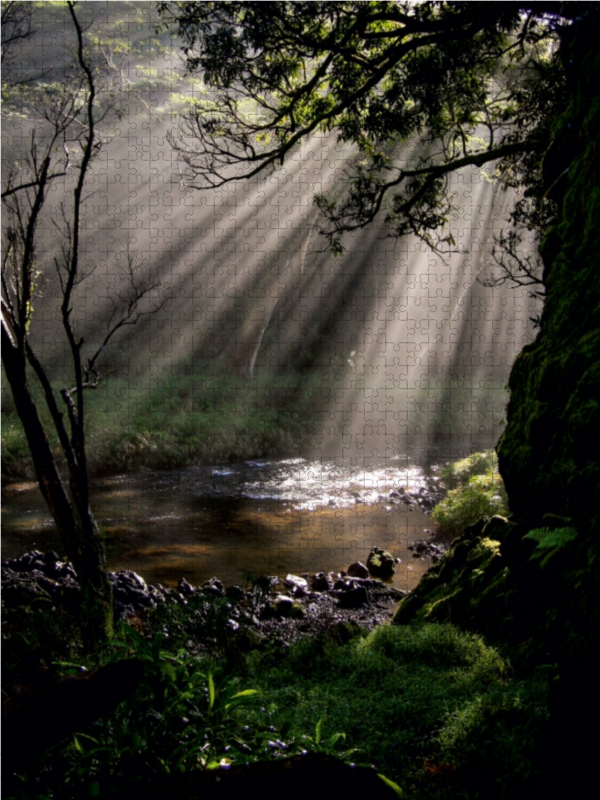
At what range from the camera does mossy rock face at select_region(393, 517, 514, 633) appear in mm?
5348

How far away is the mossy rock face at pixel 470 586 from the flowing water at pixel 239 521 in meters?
2.33

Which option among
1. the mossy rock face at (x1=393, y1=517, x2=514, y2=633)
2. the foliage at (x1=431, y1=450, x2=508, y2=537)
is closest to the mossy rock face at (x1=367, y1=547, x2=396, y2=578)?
the foliage at (x1=431, y1=450, x2=508, y2=537)

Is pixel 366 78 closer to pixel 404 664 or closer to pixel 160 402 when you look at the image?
pixel 404 664

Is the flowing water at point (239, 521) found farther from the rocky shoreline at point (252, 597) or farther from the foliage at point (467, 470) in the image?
the foliage at point (467, 470)

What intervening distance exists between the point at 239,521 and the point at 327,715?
764cm

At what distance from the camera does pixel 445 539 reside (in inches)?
417

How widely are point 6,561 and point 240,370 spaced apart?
15.3 metres

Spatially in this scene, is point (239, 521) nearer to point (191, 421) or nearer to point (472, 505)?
point (472, 505)

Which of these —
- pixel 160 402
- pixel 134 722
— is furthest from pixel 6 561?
pixel 160 402

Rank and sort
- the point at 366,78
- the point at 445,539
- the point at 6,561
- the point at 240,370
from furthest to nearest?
the point at 240,370
the point at 445,539
the point at 6,561
the point at 366,78

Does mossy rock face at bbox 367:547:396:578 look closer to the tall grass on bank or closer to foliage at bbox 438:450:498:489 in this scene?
foliage at bbox 438:450:498:489

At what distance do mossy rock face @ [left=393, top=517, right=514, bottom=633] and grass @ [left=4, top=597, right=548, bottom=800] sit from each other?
0.37 meters

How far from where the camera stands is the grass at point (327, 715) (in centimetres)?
236

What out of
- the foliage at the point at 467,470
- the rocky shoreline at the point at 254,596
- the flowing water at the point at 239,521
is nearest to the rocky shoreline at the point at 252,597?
the rocky shoreline at the point at 254,596
